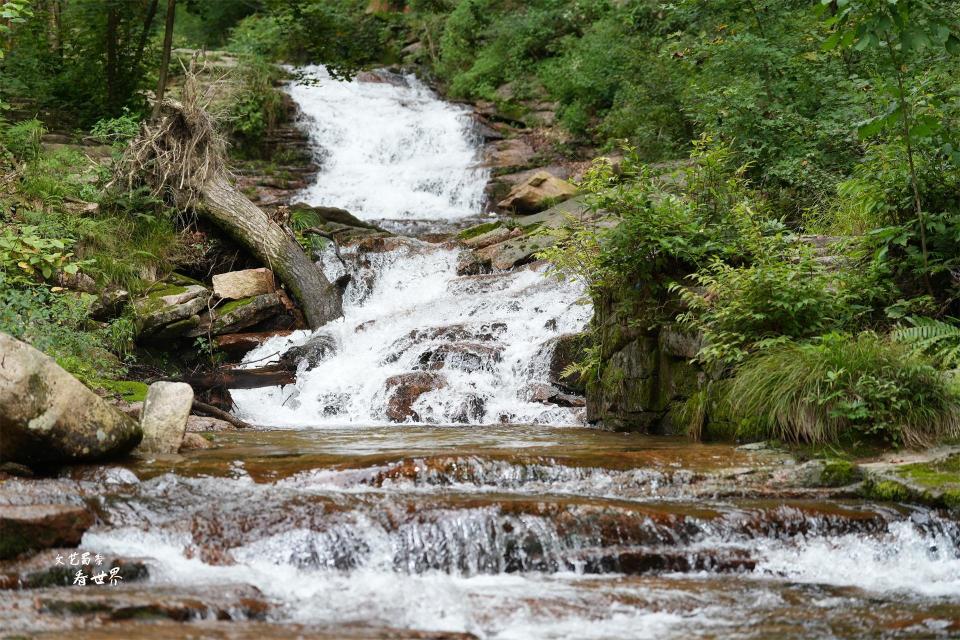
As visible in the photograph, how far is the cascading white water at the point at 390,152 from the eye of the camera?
59.7 ft

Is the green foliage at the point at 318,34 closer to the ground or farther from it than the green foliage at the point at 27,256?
farther from it

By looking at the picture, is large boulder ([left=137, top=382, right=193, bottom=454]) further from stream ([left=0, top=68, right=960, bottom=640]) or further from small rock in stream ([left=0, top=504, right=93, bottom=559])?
small rock in stream ([left=0, top=504, right=93, bottom=559])

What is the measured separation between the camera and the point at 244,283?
12.3m

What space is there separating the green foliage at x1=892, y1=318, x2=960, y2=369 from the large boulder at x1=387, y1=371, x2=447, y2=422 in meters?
5.06

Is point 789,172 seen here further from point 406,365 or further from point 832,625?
point 832,625

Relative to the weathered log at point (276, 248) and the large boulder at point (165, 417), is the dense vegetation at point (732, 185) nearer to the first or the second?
the weathered log at point (276, 248)

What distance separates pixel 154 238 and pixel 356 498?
8.53 metres

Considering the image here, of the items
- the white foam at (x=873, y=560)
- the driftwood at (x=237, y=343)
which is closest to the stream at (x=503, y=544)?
the white foam at (x=873, y=560)

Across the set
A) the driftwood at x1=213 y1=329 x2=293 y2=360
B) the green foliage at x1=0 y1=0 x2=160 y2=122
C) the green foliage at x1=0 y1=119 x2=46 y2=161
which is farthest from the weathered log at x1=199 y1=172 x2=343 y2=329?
the green foliage at x1=0 y1=0 x2=160 y2=122

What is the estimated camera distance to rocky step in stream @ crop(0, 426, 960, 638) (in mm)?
3828

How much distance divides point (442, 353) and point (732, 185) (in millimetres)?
4111

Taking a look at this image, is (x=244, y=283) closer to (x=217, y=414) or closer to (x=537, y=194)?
(x=217, y=414)

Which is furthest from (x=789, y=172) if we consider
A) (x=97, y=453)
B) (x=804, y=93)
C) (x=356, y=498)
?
(x=97, y=453)

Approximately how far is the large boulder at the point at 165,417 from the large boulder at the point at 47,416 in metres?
0.54
